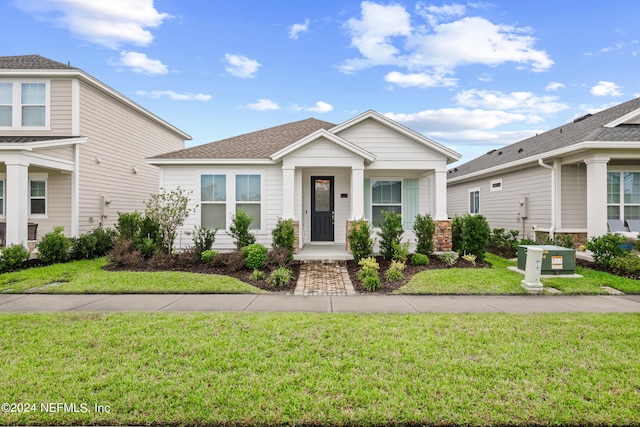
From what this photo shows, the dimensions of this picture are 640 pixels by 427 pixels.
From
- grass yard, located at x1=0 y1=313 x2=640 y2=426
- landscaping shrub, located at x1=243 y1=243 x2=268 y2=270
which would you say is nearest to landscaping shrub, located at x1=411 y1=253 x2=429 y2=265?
landscaping shrub, located at x1=243 y1=243 x2=268 y2=270

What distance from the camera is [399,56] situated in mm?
15938

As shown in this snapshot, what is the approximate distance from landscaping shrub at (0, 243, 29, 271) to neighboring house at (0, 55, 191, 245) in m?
0.62

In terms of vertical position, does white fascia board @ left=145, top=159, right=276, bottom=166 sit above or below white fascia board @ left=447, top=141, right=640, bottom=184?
below

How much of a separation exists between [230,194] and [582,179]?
11550 mm

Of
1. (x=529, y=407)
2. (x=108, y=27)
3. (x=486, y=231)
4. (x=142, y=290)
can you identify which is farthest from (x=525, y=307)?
(x=108, y=27)

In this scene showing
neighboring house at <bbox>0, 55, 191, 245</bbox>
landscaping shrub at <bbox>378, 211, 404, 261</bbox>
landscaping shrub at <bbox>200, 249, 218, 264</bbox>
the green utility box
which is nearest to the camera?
the green utility box

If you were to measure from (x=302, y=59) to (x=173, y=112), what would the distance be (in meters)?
7.81

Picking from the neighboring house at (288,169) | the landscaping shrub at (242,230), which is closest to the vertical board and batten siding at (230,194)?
the neighboring house at (288,169)

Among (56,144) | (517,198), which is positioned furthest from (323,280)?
(517,198)

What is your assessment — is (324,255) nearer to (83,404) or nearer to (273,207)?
(273,207)

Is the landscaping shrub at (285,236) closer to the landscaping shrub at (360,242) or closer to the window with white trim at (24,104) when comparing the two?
the landscaping shrub at (360,242)

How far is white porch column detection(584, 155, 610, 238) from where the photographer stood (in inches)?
387

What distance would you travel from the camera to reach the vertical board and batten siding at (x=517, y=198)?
1166 centimetres

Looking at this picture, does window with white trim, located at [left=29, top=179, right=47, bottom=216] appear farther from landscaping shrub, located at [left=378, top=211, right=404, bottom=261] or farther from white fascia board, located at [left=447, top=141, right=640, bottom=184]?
white fascia board, located at [left=447, top=141, right=640, bottom=184]
